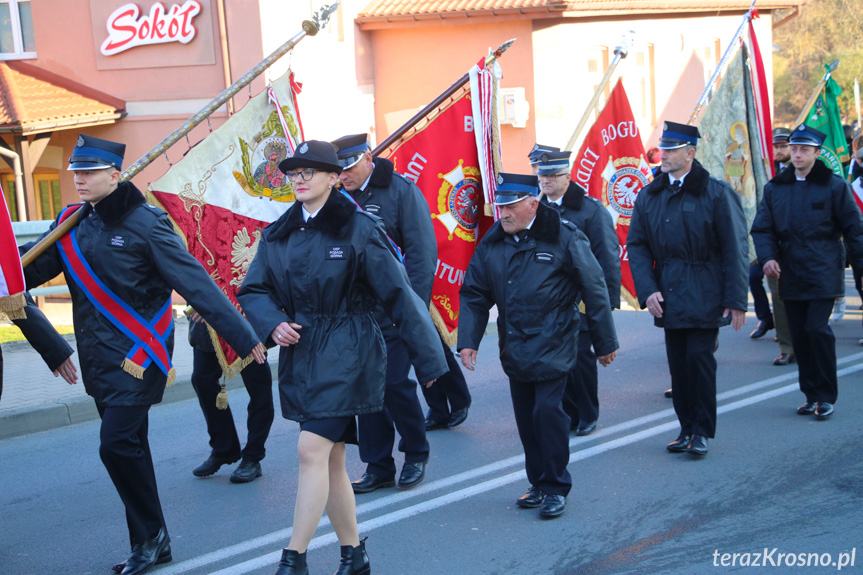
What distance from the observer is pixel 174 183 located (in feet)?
18.5

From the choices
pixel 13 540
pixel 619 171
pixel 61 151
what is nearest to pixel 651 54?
pixel 61 151

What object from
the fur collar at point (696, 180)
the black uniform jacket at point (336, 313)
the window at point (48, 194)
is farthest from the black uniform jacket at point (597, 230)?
the window at point (48, 194)

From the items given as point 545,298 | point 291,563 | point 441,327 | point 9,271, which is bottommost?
point 291,563

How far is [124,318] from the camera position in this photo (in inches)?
173

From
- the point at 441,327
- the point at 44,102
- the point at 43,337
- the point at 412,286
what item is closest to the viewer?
the point at 43,337

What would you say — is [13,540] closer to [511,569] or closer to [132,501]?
[132,501]

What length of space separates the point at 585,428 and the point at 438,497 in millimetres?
1610

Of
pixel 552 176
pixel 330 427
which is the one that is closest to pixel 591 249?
pixel 552 176

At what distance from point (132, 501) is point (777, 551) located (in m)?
2.93

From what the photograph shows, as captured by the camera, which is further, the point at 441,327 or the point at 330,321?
the point at 441,327

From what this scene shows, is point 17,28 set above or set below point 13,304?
above

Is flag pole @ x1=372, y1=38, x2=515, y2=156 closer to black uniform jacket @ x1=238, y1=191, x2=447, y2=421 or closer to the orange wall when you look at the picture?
black uniform jacket @ x1=238, y1=191, x2=447, y2=421

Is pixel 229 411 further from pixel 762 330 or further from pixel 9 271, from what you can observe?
pixel 762 330

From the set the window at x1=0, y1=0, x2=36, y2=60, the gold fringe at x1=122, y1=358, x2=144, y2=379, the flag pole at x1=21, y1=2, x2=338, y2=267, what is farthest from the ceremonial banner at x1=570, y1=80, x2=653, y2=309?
the window at x1=0, y1=0, x2=36, y2=60
